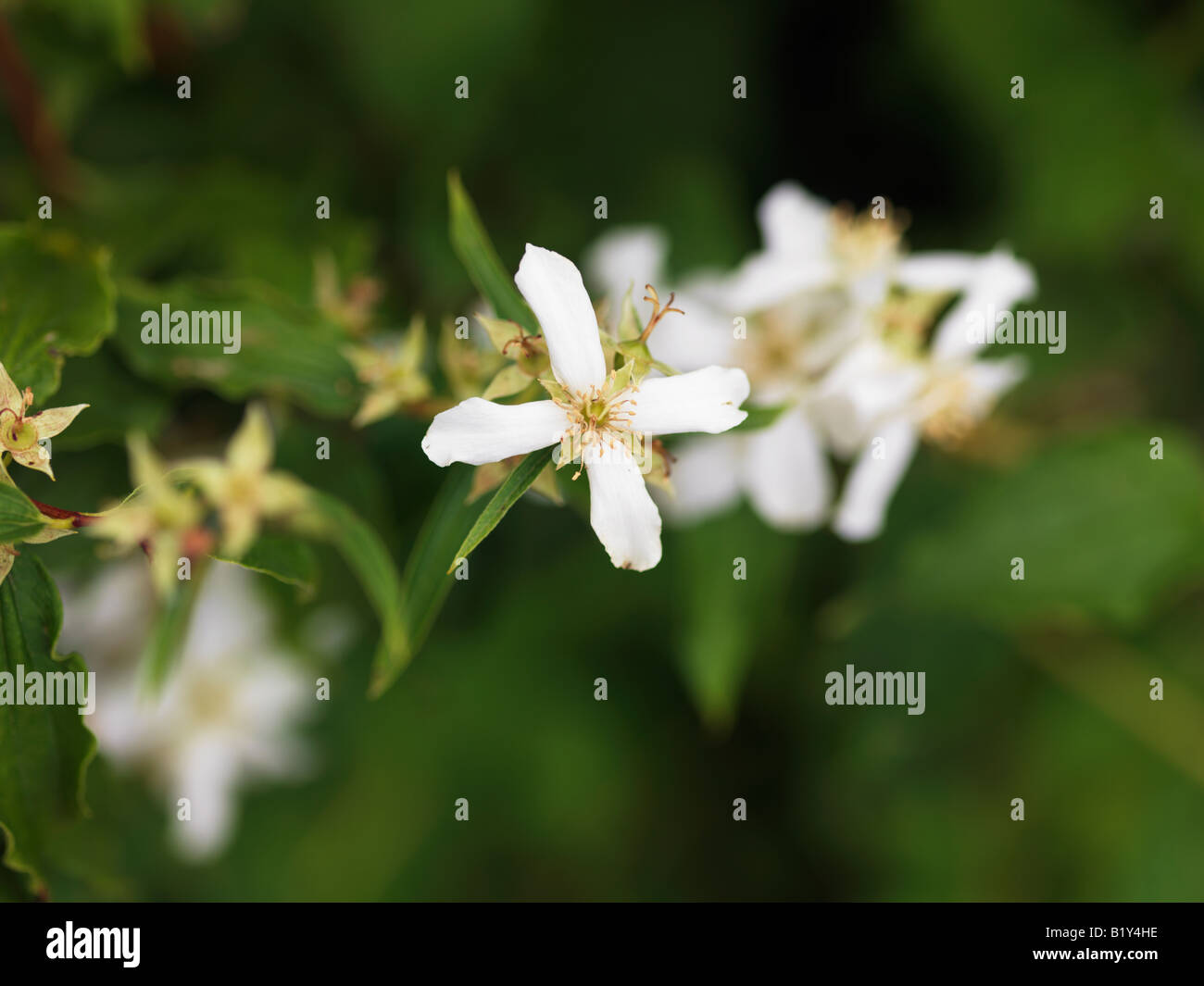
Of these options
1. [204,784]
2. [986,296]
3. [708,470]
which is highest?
[986,296]

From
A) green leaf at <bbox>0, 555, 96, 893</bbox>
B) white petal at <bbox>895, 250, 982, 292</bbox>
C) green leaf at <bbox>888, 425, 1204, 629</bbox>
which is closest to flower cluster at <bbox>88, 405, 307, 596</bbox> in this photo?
green leaf at <bbox>0, 555, 96, 893</bbox>

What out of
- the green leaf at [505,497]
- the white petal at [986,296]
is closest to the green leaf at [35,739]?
the green leaf at [505,497]

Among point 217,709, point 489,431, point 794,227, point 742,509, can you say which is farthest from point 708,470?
point 217,709

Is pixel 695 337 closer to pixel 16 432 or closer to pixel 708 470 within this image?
pixel 708 470

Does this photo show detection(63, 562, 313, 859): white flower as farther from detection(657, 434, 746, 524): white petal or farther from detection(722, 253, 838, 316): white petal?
detection(722, 253, 838, 316): white petal

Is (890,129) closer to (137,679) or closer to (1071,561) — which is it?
(1071,561)

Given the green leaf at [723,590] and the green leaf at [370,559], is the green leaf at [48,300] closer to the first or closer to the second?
the green leaf at [370,559]
